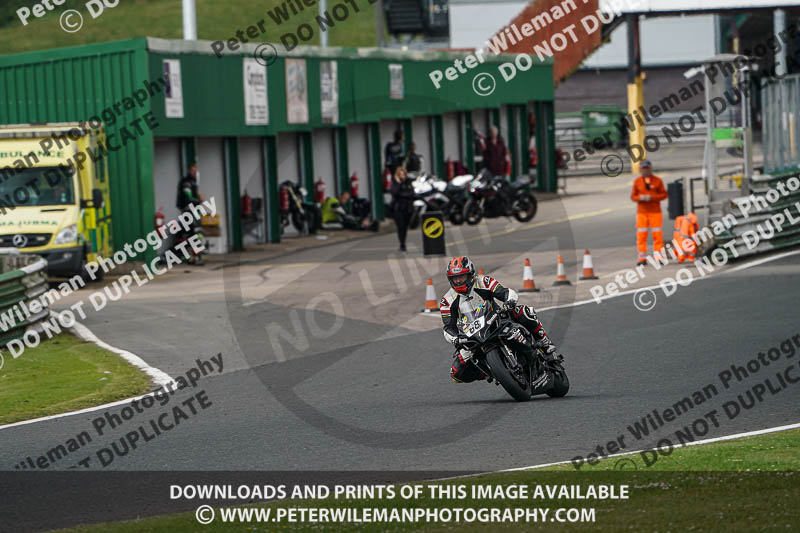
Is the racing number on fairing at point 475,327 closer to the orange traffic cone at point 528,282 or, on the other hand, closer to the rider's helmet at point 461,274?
the rider's helmet at point 461,274

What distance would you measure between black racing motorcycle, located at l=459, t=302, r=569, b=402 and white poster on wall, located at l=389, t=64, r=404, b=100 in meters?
25.0

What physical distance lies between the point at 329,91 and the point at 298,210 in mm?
Answer: 3731

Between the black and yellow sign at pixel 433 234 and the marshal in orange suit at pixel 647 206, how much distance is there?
4557 mm

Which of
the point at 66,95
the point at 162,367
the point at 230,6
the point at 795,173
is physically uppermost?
the point at 230,6

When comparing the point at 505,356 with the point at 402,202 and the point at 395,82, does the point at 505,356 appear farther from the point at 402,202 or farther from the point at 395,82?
the point at 395,82

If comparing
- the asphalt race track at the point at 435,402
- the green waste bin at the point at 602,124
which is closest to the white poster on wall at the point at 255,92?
the asphalt race track at the point at 435,402

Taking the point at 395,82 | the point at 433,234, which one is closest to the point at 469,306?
the point at 433,234

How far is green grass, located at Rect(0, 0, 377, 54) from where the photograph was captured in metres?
81.6

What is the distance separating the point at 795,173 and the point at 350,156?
14.6 m

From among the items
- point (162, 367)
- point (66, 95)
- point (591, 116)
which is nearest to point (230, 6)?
point (591, 116)

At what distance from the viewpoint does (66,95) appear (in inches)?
1052

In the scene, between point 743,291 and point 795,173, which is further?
point 795,173

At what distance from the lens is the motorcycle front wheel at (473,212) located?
3132 centimetres

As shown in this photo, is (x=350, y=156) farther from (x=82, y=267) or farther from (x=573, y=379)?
(x=573, y=379)
